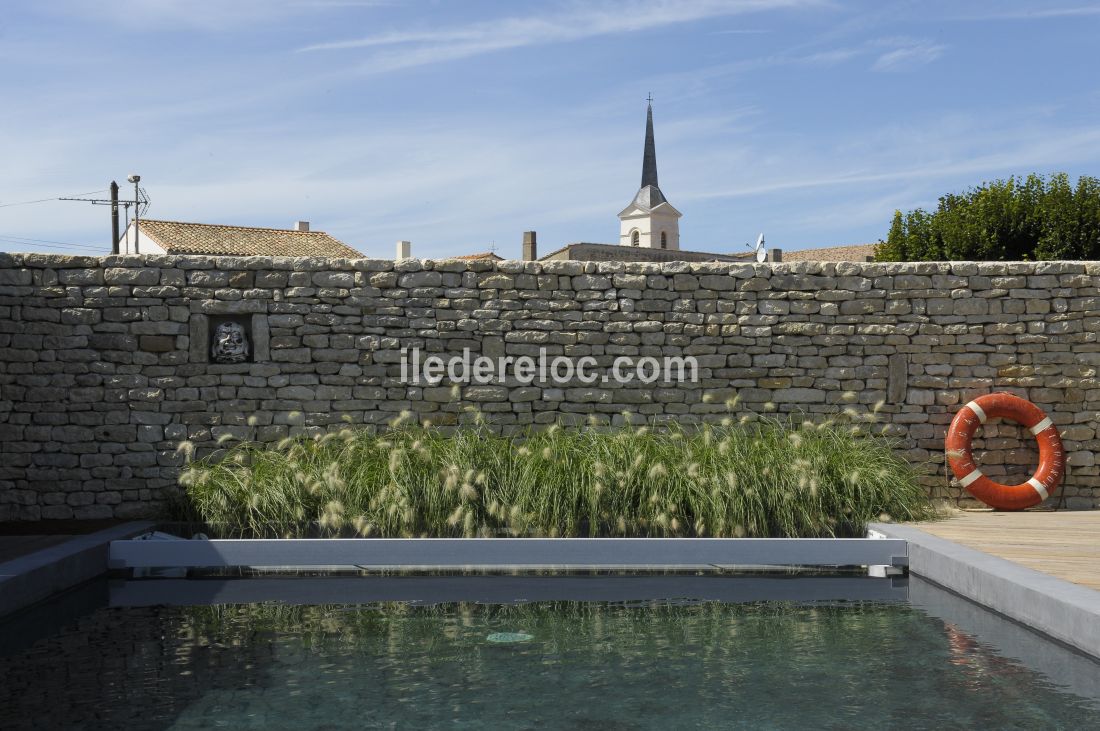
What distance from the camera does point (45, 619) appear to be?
559 cm

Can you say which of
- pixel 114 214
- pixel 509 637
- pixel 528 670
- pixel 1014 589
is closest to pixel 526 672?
pixel 528 670

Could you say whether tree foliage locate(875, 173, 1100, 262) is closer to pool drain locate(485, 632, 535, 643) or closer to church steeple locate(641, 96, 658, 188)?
pool drain locate(485, 632, 535, 643)

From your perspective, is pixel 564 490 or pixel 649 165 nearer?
pixel 564 490

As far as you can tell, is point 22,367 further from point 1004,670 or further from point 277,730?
point 1004,670

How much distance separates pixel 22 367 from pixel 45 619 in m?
3.92

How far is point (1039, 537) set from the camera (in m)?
7.29

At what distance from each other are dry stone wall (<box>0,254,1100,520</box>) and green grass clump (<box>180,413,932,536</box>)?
2.80 feet

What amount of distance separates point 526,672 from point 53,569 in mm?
3250

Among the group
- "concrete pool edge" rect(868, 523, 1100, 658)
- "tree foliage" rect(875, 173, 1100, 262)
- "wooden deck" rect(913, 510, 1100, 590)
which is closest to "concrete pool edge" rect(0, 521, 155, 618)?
"concrete pool edge" rect(868, 523, 1100, 658)

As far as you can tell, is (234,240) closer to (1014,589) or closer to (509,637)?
(509,637)

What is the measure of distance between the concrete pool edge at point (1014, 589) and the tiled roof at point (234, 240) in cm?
2470

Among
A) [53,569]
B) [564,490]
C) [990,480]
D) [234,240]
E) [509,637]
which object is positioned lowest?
[509,637]

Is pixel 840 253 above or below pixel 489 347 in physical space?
above

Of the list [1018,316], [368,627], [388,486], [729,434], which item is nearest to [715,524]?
[729,434]
